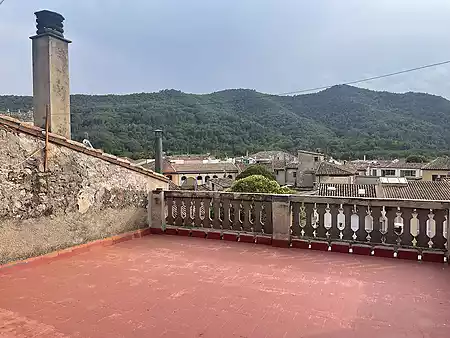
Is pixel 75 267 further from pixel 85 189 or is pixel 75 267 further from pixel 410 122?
pixel 410 122

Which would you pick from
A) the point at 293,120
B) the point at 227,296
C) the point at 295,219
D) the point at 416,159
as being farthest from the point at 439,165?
the point at 227,296

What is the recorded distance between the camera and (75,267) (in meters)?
4.47

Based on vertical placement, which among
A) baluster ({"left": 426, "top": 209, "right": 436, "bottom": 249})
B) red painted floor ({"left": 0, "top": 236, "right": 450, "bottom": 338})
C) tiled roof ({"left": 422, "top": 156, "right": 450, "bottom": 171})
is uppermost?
tiled roof ({"left": 422, "top": 156, "right": 450, "bottom": 171})

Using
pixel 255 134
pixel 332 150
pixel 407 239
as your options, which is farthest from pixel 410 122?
pixel 407 239

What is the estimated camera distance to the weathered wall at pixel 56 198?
14.0 ft

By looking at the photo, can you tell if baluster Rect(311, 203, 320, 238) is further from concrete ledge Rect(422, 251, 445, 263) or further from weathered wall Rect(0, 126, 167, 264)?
weathered wall Rect(0, 126, 167, 264)

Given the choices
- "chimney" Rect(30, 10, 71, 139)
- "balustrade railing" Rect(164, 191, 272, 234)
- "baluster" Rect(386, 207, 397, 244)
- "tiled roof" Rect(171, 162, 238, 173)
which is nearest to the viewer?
"baluster" Rect(386, 207, 397, 244)

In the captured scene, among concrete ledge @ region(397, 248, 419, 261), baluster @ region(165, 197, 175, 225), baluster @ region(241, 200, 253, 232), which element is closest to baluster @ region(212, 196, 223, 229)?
baluster @ region(241, 200, 253, 232)

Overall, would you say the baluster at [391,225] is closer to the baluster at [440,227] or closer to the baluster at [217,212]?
the baluster at [440,227]

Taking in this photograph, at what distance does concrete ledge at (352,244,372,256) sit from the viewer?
485cm

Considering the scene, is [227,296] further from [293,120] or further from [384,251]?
[293,120]

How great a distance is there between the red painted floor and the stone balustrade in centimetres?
25

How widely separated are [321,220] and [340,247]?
0.43 metres

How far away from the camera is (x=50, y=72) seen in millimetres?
5863
